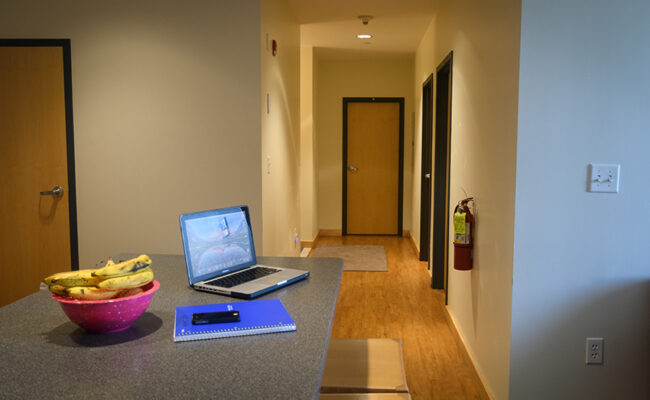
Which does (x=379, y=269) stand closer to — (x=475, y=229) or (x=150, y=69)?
(x=475, y=229)

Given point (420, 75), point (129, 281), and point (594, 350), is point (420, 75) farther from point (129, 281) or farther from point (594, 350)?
point (129, 281)

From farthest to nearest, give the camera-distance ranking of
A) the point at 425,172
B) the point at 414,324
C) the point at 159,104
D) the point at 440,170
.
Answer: the point at 425,172 < the point at 440,170 < the point at 414,324 < the point at 159,104

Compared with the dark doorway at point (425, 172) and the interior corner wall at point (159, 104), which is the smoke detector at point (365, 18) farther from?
the interior corner wall at point (159, 104)

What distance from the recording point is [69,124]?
351cm

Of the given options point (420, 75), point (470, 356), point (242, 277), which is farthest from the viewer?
point (420, 75)

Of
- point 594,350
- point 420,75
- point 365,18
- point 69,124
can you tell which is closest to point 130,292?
point 594,350

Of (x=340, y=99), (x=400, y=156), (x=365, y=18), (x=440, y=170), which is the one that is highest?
(x=365, y=18)

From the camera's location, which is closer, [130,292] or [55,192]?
[130,292]

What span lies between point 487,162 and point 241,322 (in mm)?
1731

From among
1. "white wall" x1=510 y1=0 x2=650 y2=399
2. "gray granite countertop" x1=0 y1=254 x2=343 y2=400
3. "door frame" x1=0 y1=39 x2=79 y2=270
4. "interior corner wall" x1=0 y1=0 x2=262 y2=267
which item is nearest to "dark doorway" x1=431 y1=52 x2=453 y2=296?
"interior corner wall" x1=0 y1=0 x2=262 y2=267

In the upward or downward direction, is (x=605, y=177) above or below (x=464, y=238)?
above

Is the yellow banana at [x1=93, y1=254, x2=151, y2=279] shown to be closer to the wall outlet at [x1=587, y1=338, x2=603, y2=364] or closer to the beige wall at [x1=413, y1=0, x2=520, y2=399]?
the beige wall at [x1=413, y1=0, x2=520, y2=399]

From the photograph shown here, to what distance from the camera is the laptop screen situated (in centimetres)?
165

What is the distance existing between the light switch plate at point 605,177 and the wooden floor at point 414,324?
1.12 meters
